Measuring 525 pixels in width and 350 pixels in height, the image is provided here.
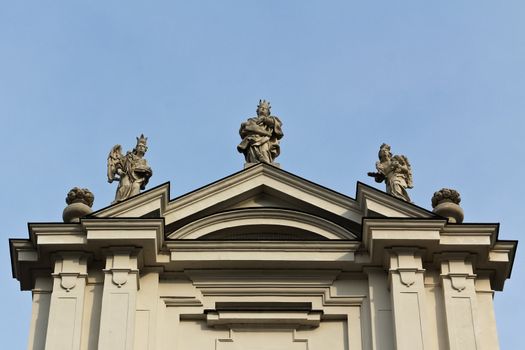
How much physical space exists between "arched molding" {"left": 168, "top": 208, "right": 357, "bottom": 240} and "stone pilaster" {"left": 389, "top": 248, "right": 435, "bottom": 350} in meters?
1.07

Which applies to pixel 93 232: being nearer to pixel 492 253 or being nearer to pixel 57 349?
pixel 57 349

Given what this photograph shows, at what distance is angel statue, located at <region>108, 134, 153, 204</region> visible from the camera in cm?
2327

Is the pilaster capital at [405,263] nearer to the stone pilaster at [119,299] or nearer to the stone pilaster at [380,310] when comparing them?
the stone pilaster at [380,310]

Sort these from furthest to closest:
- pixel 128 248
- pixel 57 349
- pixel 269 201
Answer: pixel 269 201 → pixel 128 248 → pixel 57 349

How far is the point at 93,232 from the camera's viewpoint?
70.9ft

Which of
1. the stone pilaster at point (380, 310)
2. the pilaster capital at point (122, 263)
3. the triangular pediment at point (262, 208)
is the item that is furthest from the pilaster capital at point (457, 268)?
the pilaster capital at point (122, 263)

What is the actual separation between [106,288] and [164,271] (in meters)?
1.19

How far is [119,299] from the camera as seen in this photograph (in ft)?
69.2

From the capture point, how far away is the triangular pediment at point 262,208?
22.4 meters

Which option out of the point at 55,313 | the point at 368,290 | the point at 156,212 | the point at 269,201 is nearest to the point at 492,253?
the point at 368,290

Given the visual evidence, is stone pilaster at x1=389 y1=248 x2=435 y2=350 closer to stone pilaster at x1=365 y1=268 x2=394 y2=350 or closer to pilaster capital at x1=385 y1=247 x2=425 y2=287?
pilaster capital at x1=385 y1=247 x2=425 y2=287

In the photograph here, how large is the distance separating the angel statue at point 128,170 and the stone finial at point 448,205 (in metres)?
4.97

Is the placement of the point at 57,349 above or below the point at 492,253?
below

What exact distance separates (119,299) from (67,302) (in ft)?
2.70
